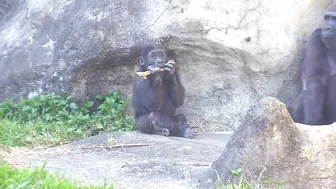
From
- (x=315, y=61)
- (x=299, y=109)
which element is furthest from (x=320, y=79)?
(x=299, y=109)

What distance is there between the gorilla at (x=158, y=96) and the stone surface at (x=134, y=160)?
1.11ft

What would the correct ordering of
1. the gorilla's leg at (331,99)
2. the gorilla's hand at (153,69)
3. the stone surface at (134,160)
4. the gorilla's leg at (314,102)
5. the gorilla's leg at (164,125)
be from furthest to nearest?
1. the gorilla's leg at (164,125)
2. the gorilla's hand at (153,69)
3. the gorilla's leg at (331,99)
4. the gorilla's leg at (314,102)
5. the stone surface at (134,160)

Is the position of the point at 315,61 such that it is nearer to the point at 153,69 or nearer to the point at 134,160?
the point at 153,69

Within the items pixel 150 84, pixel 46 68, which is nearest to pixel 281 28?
pixel 150 84

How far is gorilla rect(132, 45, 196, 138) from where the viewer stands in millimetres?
7969

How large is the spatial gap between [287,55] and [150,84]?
5.29 ft

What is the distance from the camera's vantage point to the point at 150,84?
8141 mm

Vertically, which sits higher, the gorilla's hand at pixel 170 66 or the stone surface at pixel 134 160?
the gorilla's hand at pixel 170 66

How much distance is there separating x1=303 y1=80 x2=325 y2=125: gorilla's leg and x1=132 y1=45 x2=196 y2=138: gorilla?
132cm

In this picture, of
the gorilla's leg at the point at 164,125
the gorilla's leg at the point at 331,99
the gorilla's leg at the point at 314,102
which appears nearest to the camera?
the gorilla's leg at the point at 314,102

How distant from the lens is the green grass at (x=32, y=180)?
185 inches

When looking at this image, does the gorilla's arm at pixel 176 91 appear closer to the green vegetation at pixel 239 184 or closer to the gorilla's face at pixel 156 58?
the gorilla's face at pixel 156 58

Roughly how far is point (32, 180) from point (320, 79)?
3866mm

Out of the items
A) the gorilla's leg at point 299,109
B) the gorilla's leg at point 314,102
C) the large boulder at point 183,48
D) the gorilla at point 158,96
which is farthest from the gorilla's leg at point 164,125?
the gorilla's leg at point 314,102
